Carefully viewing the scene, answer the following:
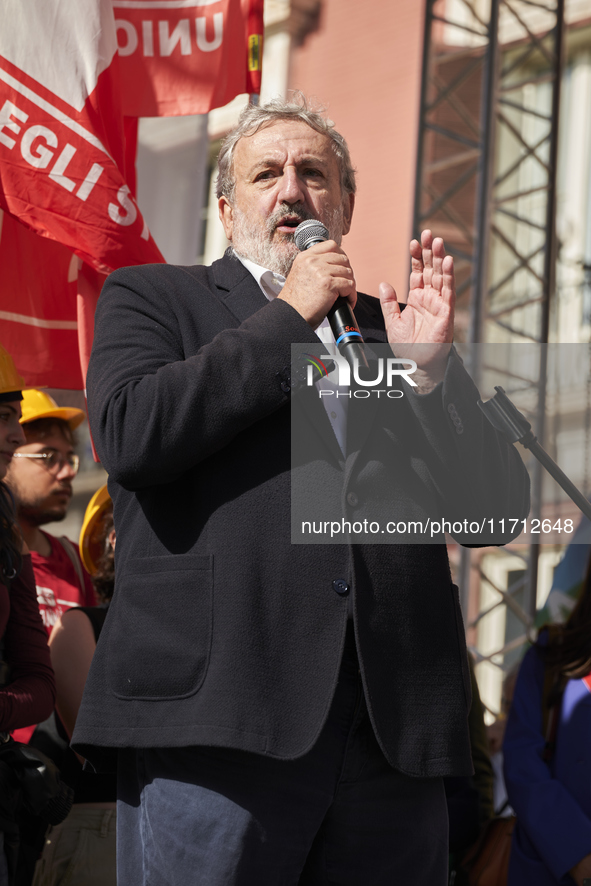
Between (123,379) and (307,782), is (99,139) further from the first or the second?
(307,782)

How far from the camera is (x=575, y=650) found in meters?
3.28

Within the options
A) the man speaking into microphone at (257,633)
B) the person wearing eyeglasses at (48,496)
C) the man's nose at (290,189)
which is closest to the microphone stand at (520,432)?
the man speaking into microphone at (257,633)

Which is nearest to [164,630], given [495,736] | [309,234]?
[309,234]

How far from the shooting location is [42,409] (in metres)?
4.45

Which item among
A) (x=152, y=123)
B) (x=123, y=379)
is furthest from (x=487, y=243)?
(x=123, y=379)

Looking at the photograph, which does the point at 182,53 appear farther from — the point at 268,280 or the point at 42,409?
the point at 268,280

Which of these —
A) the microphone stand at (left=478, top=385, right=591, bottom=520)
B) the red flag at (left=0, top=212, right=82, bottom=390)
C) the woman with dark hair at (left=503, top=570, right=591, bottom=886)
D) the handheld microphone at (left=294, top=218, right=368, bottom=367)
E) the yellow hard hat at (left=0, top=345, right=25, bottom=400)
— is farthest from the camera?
the red flag at (left=0, top=212, right=82, bottom=390)

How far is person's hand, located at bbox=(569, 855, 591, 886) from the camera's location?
290 cm

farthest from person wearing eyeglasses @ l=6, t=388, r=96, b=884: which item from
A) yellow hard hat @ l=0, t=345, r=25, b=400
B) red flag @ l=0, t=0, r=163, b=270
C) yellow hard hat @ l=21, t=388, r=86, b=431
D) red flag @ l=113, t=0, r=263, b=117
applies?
red flag @ l=113, t=0, r=263, b=117

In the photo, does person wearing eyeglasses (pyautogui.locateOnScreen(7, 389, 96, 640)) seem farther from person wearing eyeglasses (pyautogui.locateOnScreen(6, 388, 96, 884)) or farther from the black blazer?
the black blazer

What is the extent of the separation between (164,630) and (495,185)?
6966mm

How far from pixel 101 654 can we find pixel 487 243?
251 inches

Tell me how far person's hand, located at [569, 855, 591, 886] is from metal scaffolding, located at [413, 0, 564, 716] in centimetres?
361

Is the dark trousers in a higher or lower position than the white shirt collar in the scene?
lower
